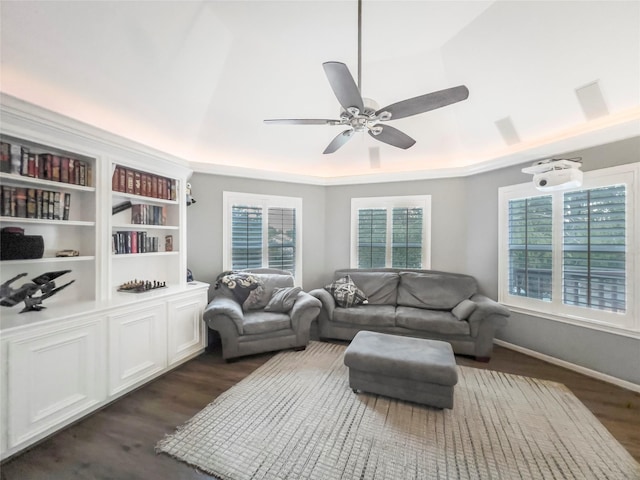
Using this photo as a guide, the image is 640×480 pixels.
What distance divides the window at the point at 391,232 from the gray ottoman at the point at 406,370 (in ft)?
6.77

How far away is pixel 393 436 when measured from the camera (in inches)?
76.7

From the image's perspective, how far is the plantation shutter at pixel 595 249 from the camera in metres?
2.69

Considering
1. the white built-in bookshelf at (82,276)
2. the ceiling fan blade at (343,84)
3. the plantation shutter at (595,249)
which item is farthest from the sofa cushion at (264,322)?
the plantation shutter at (595,249)

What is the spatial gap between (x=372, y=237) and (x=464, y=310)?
1895 mm

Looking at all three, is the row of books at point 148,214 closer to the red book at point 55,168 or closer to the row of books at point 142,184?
the row of books at point 142,184

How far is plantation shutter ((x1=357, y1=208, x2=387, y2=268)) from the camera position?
4617 mm

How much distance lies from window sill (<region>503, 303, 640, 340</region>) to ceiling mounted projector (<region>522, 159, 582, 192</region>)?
1492 mm

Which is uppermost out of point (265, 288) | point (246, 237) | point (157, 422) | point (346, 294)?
point (246, 237)

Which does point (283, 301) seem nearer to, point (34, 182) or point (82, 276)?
point (82, 276)

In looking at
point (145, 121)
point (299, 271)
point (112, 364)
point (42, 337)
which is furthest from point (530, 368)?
point (145, 121)

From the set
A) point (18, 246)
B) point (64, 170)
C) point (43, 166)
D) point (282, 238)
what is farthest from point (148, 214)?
point (282, 238)

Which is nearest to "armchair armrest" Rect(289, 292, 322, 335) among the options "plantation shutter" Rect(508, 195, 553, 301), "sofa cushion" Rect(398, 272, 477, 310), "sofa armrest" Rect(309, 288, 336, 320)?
"sofa armrest" Rect(309, 288, 336, 320)

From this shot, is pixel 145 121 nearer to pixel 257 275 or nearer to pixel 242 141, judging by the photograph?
pixel 242 141

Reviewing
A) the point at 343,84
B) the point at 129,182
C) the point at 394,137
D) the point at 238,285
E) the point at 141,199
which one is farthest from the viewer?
the point at 238,285
